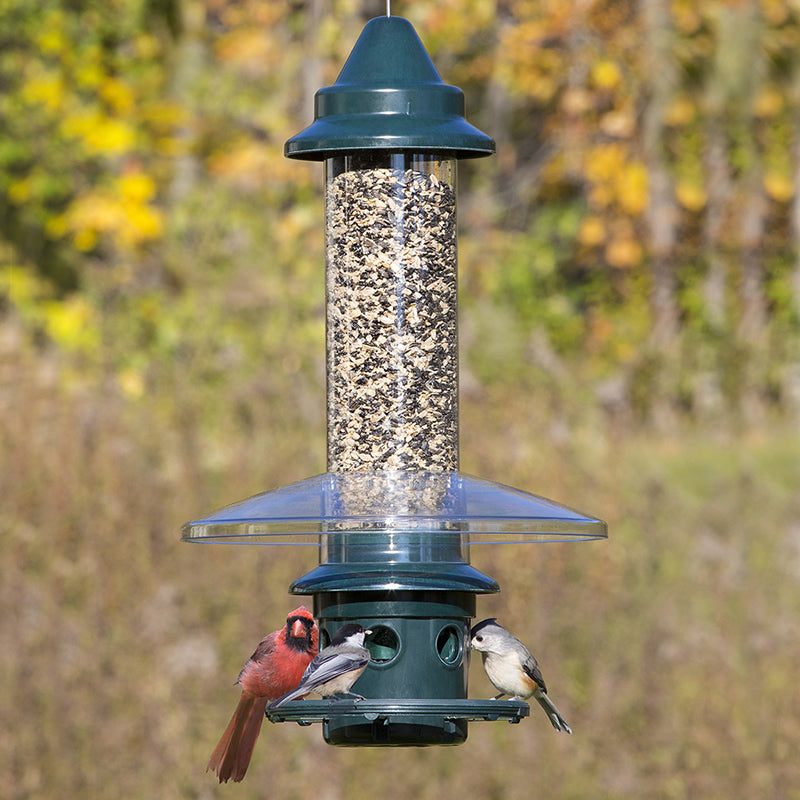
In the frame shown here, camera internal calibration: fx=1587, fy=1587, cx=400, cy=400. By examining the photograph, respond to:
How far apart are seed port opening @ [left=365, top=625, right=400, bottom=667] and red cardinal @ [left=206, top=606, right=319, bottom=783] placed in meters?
0.12

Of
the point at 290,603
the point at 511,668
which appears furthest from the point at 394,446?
the point at 290,603

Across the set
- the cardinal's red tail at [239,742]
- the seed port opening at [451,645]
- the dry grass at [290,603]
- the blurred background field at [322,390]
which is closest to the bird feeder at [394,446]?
the seed port opening at [451,645]

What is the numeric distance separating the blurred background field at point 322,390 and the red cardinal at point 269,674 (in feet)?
13.2

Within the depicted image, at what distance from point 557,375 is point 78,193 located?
379 cm

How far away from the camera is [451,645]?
11.5ft

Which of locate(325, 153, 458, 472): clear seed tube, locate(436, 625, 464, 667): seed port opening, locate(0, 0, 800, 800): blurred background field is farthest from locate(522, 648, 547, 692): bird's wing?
locate(0, 0, 800, 800): blurred background field

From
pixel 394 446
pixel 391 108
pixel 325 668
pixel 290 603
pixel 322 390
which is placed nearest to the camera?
pixel 325 668

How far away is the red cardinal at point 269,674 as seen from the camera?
329 centimetres

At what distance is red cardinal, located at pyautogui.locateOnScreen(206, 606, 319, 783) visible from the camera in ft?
10.8

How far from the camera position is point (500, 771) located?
7.65m

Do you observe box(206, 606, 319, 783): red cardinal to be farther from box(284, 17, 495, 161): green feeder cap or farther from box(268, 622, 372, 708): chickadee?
box(284, 17, 495, 161): green feeder cap

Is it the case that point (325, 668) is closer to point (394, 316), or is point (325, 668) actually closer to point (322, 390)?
point (394, 316)

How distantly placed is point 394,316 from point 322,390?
5.47 metres

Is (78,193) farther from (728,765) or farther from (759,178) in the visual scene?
(759,178)
